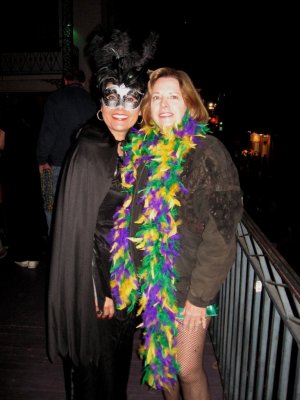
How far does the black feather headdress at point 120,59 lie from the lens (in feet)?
6.17

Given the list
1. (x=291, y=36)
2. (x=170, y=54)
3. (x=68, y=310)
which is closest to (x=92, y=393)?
(x=68, y=310)

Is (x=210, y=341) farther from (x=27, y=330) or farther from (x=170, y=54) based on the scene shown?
(x=170, y=54)

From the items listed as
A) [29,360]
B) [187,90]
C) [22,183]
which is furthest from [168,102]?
[22,183]

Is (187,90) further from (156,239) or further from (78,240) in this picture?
(78,240)

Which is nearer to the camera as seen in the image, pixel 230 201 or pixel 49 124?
pixel 230 201

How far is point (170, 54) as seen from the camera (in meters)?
27.7

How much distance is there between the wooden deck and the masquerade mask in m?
1.97

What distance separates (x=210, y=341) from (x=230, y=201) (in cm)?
191

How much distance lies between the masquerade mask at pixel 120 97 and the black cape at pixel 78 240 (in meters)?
0.24

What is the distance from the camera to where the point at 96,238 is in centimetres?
182

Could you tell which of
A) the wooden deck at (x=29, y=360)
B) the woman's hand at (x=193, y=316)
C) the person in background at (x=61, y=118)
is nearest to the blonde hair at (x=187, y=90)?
the woman's hand at (x=193, y=316)

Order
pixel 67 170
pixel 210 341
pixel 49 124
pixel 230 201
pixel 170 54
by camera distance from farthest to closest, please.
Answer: pixel 170 54 < pixel 49 124 < pixel 210 341 < pixel 67 170 < pixel 230 201

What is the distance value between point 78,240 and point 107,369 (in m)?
0.82

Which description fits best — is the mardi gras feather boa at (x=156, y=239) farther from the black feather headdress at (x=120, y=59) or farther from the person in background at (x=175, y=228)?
the black feather headdress at (x=120, y=59)
